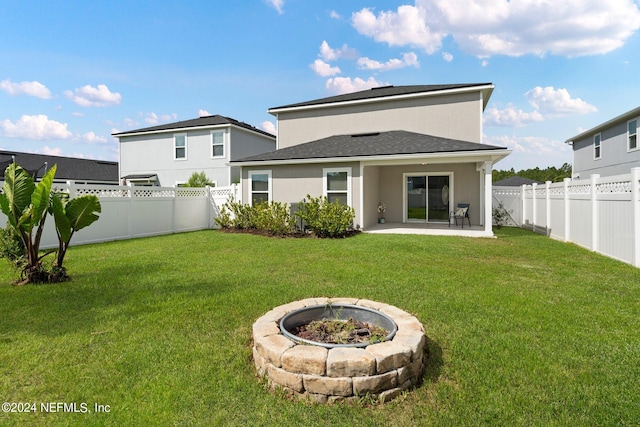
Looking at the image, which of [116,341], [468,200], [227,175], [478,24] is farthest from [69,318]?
[227,175]

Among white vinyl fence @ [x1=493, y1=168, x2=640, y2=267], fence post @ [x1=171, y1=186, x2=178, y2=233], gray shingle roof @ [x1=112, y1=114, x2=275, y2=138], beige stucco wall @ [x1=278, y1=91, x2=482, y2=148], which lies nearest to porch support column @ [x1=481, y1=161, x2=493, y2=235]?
white vinyl fence @ [x1=493, y1=168, x2=640, y2=267]

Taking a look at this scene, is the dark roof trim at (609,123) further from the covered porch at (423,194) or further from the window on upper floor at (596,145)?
the covered porch at (423,194)

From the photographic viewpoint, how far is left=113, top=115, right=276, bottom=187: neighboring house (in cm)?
1883

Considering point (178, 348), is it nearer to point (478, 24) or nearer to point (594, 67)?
point (478, 24)

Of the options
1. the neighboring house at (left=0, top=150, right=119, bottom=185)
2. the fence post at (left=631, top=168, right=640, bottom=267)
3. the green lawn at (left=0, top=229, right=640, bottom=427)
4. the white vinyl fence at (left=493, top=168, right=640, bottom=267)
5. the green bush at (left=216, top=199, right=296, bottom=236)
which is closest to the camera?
the green lawn at (left=0, top=229, right=640, bottom=427)

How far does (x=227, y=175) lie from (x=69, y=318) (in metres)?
15.2

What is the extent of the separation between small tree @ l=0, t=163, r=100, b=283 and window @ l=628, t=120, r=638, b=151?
22.1 meters

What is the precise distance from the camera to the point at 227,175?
1870cm

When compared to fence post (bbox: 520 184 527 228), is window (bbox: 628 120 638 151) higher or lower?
higher

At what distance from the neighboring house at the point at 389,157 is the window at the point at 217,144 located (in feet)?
13.9

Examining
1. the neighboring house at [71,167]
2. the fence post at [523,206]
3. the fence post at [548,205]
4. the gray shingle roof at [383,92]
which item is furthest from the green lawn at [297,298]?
the neighboring house at [71,167]

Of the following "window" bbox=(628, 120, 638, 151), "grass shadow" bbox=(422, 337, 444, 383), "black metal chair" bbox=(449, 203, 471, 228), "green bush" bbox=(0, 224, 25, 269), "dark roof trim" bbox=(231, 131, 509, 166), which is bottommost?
"grass shadow" bbox=(422, 337, 444, 383)

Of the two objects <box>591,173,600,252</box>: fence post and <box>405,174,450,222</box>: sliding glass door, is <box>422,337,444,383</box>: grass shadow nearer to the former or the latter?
<box>591,173,600,252</box>: fence post

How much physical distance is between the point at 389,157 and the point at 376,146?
4.52ft
